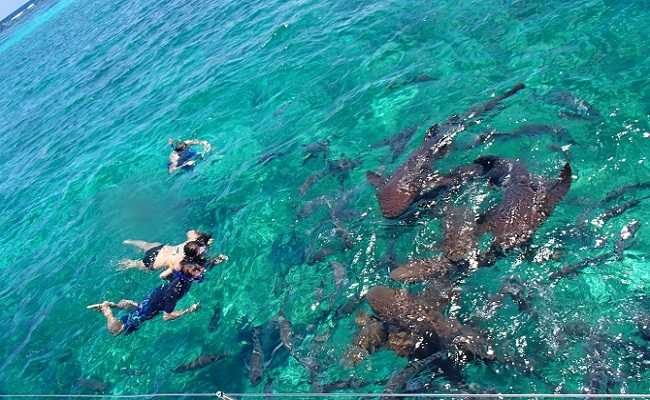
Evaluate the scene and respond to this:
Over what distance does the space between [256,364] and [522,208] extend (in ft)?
19.3

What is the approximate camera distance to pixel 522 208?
26.9 ft

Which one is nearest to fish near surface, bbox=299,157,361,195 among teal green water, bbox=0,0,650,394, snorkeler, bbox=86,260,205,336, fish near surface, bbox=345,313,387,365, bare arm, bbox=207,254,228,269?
teal green water, bbox=0,0,650,394

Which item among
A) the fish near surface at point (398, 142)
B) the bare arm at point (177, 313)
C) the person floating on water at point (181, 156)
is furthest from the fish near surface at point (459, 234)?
the person floating on water at point (181, 156)

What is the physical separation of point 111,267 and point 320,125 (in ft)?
25.2

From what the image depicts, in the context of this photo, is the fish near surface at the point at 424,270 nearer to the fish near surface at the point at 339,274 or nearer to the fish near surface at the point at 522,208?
the fish near surface at the point at 522,208

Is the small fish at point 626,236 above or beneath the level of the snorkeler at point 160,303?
beneath

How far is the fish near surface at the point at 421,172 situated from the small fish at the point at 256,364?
384 centimetres

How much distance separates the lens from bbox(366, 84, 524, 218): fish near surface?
31.7ft

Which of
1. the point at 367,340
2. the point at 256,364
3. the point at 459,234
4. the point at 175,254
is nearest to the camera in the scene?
the point at 367,340

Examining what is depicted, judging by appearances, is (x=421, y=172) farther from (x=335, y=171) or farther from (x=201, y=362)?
(x=201, y=362)

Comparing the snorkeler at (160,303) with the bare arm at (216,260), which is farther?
the bare arm at (216,260)

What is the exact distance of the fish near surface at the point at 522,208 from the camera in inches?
318

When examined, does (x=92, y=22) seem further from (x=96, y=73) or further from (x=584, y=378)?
(x=584, y=378)

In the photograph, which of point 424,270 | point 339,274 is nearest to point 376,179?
point 339,274
